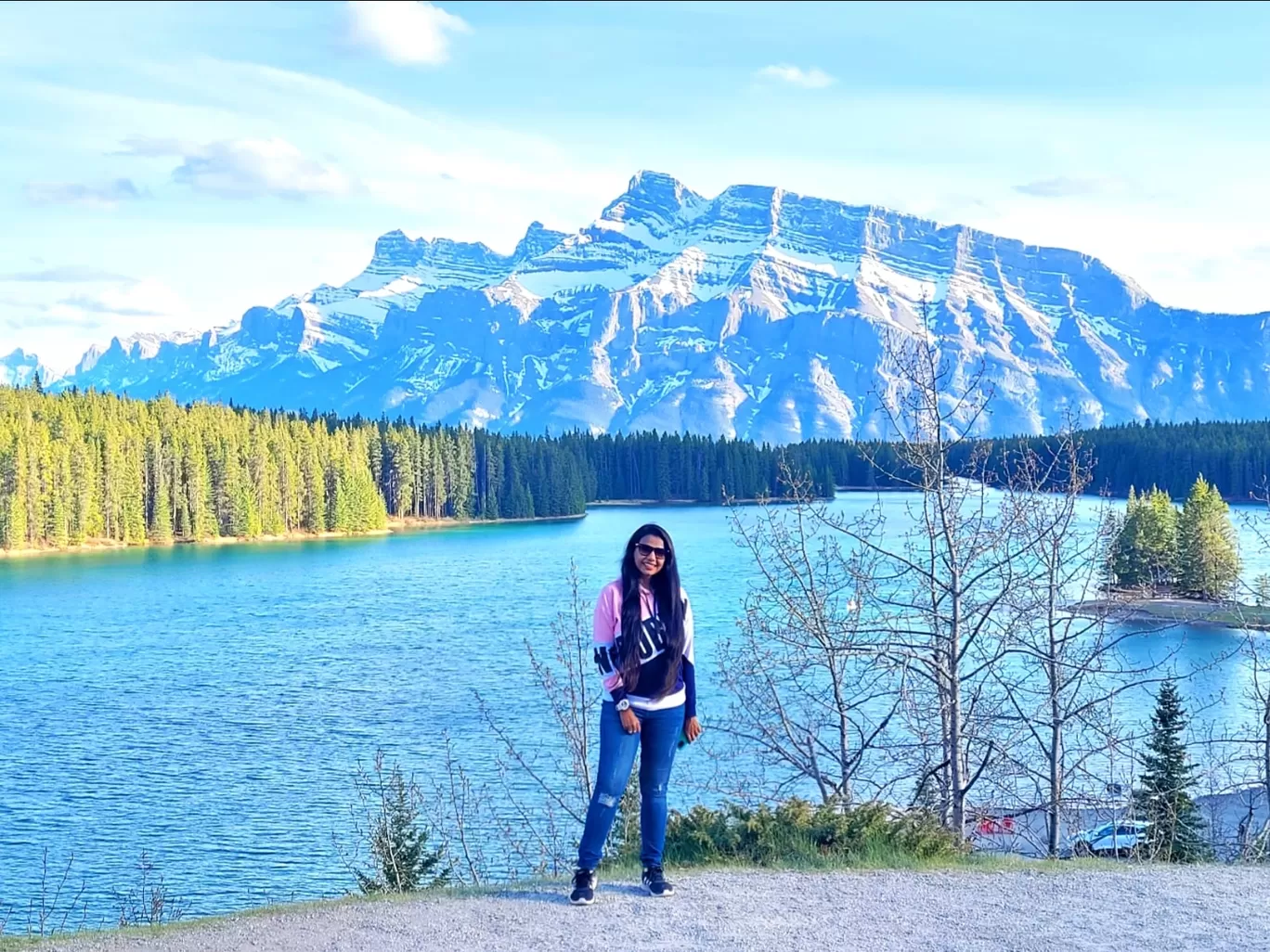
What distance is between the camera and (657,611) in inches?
412

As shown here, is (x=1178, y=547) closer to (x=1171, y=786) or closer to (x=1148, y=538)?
(x=1148, y=538)

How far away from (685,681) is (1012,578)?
25.1 feet

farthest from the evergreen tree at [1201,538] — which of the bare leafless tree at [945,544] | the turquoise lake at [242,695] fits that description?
the bare leafless tree at [945,544]

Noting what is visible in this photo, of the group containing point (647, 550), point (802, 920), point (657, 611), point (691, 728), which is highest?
point (647, 550)

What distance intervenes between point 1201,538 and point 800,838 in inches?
2586

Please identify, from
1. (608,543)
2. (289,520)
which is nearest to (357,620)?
(608,543)

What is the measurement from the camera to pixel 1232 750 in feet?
115

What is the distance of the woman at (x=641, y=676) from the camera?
10398 mm

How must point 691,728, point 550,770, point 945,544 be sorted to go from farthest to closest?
point 550,770
point 945,544
point 691,728

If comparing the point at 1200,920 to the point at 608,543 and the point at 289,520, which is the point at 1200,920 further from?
the point at 289,520

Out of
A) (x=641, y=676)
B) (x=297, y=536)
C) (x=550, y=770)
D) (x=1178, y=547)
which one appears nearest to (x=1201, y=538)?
(x=1178, y=547)

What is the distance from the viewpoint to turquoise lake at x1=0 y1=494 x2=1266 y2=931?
87.9 feet

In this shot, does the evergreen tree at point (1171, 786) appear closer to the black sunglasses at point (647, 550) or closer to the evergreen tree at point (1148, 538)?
the black sunglasses at point (647, 550)

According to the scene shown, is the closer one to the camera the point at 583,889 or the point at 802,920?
the point at 802,920
